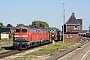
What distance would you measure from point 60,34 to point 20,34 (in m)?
39.9

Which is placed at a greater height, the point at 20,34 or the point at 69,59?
the point at 20,34

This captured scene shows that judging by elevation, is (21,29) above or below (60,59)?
above

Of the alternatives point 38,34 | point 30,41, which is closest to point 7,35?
point 38,34

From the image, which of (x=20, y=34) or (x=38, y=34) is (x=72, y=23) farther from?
(x=20, y=34)

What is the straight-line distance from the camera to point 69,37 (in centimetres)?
7200

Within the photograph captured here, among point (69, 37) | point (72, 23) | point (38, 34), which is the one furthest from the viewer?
point (72, 23)

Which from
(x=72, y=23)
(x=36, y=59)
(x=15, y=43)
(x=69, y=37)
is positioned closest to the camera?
(x=36, y=59)

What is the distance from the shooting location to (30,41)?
38.8 m

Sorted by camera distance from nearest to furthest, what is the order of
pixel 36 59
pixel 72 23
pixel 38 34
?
pixel 36 59 → pixel 38 34 → pixel 72 23

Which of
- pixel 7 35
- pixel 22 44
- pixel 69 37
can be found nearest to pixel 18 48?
pixel 22 44

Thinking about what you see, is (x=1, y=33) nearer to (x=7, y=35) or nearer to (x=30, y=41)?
(x=7, y=35)

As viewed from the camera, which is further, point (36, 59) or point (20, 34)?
point (20, 34)

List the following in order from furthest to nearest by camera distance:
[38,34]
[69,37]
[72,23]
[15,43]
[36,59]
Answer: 1. [72,23]
2. [69,37]
3. [38,34]
4. [15,43]
5. [36,59]

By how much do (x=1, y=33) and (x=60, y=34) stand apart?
35347 millimetres
